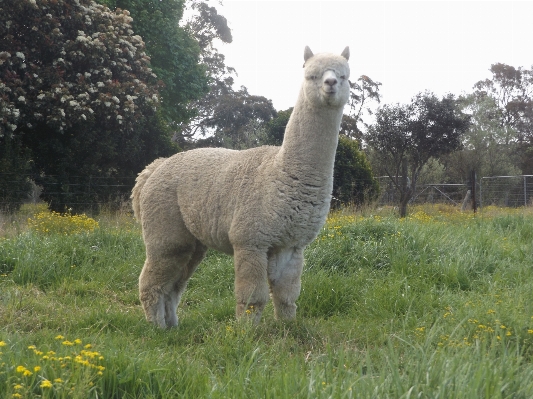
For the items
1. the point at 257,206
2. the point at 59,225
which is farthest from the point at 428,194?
the point at 257,206

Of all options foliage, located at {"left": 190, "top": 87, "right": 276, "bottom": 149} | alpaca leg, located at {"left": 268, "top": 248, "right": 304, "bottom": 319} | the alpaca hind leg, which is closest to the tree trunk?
the alpaca hind leg

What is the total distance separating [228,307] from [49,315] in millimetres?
1660

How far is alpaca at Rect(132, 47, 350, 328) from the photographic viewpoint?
5.12 metres

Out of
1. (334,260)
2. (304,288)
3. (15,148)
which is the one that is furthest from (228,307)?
(15,148)

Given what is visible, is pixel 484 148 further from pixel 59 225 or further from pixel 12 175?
pixel 59 225

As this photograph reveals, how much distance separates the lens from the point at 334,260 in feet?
25.2

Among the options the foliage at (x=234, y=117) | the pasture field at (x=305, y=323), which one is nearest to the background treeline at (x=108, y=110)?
the pasture field at (x=305, y=323)

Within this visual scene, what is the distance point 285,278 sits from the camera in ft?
17.8

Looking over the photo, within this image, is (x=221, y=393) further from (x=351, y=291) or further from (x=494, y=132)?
(x=494, y=132)

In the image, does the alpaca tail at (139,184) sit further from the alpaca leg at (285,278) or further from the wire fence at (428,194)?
the wire fence at (428,194)

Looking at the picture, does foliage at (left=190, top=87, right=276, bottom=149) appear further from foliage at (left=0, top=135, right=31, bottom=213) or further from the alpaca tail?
the alpaca tail

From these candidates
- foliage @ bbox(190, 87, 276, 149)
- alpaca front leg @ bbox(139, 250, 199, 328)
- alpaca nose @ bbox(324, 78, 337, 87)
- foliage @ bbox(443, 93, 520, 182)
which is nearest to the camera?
alpaca nose @ bbox(324, 78, 337, 87)

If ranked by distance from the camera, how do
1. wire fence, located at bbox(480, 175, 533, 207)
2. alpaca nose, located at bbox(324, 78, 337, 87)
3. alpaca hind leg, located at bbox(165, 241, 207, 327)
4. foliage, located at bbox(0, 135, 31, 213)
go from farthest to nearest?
wire fence, located at bbox(480, 175, 533, 207), foliage, located at bbox(0, 135, 31, 213), alpaca hind leg, located at bbox(165, 241, 207, 327), alpaca nose, located at bbox(324, 78, 337, 87)

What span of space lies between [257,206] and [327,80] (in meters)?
1.16
